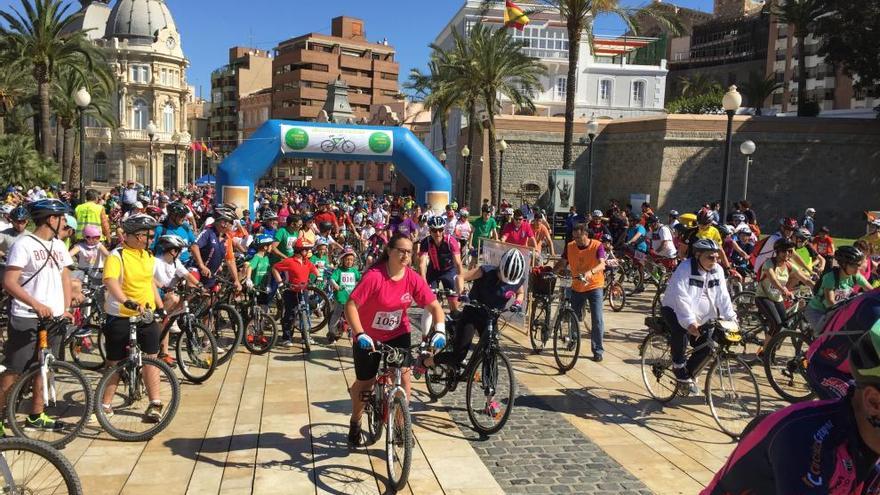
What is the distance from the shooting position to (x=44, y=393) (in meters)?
5.74

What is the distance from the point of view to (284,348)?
998cm

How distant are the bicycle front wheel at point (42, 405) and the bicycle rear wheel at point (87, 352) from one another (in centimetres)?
201

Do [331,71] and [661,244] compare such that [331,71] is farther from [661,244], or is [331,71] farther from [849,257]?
[849,257]

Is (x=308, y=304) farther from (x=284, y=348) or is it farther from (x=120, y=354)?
(x=120, y=354)

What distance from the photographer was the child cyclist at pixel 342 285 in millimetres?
10055

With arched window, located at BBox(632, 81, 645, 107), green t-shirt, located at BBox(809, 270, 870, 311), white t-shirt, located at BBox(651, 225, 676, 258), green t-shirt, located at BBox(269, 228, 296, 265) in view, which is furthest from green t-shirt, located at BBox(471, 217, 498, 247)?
arched window, located at BBox(632, 81, 645, 107)

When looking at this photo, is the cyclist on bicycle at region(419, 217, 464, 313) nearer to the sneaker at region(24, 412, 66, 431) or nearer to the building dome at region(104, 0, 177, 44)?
the sneaker at region(24, 412, 66, 431)

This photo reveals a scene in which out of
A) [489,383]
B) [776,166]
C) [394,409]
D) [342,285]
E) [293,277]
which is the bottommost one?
[489,383]

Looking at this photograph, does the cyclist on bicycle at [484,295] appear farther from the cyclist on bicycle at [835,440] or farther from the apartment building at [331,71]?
the apartment building at [331,71]

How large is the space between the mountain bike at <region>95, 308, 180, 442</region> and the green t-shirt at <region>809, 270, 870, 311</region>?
6698 millimetres

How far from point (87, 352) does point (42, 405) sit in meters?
3.53

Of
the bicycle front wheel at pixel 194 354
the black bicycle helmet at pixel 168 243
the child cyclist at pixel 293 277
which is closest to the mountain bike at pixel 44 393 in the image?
the black bicycle helmet at pixel 168 243

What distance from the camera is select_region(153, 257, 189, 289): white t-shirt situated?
7.16 meters

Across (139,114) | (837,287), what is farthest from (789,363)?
(139,114)
